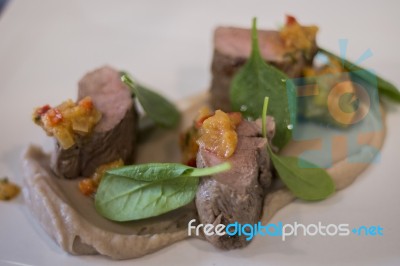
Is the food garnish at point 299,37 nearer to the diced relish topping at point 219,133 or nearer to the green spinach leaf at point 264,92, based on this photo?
the green spinach leaf at point 264,92

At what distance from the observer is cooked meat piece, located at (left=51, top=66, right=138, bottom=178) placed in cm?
269

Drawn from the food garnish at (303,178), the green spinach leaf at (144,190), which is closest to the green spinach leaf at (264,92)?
the food garnish at (303,178)

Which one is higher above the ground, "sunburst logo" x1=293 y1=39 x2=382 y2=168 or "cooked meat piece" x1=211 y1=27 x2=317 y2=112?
"cooked meat piece" x1=211 y1=27 x2=317 y2=112

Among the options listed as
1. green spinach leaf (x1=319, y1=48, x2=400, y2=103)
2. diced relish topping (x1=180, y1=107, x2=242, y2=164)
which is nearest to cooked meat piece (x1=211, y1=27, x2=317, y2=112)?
green spinach leaf (x1=319, y1=48, x2=400, y2=103)

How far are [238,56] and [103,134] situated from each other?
98cm

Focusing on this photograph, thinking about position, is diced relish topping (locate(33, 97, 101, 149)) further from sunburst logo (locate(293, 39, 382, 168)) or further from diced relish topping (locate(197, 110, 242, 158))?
sunburst logo (locate(293, 39, 382, 168))

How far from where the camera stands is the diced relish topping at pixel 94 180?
272cm

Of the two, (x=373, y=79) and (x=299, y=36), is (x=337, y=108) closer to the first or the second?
(x=373, y=79)

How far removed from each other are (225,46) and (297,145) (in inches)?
30.1

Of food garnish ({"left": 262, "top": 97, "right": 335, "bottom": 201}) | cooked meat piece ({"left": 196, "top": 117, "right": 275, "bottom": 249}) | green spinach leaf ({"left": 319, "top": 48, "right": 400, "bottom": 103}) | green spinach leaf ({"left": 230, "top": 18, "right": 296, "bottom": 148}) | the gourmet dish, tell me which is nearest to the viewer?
cooked meat piece ({"left": 196, "top": 117, "right": 275, "bottom": 249})


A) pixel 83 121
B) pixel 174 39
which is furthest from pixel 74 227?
pixel 174 39

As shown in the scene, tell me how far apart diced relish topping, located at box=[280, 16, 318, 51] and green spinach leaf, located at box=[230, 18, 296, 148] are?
370 mm

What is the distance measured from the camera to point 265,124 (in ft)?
8.43

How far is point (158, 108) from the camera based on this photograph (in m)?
3.20
